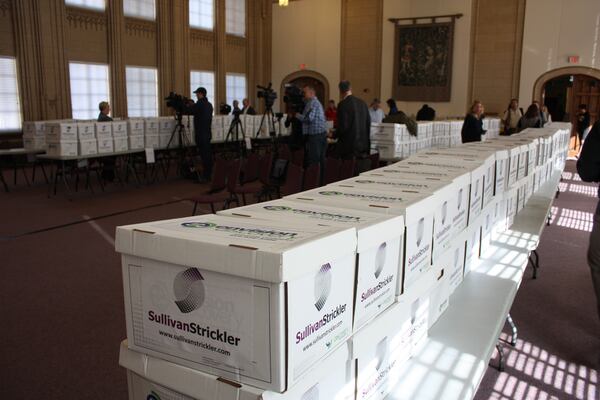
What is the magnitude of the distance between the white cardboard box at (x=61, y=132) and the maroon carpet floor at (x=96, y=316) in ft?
4.11

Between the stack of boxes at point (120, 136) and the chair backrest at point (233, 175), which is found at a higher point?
the stack of boxes at point (120, 136)

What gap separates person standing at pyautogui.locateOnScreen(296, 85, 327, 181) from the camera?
23.8ft

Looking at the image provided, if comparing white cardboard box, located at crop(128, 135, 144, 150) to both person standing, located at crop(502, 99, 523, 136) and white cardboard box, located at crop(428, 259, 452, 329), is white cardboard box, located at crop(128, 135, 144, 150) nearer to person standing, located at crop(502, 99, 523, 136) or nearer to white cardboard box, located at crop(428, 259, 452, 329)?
person standing, located at crop(502, 99, 523, 136)

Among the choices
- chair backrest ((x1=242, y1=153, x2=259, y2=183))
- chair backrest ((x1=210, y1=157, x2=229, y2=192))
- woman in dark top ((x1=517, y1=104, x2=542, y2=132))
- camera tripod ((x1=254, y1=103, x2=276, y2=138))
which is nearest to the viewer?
chair backrest ((x1=210, y1=157, x2=229, y2=192))

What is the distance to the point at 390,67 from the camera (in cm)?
1730

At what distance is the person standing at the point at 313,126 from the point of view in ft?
23.8

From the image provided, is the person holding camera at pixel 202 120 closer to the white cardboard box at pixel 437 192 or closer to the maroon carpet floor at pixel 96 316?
the maroon carpet floor at pixel 96 316

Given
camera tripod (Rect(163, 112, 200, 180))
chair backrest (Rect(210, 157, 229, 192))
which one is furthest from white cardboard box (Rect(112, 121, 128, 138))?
chair backrest (Rect(210, 157, 229, 192))

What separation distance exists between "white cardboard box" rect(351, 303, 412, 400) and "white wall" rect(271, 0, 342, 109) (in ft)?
56.0

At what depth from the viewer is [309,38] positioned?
18.6 m

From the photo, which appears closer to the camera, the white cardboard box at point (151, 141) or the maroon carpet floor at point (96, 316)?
the maroon carpet floor at point (96, 316)

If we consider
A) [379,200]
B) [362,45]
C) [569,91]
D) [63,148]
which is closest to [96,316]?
[379,200]

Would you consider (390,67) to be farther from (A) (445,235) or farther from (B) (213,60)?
(A) (445,235)

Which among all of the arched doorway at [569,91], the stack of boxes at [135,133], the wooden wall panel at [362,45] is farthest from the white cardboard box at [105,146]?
the arched doorway at [569,91]
